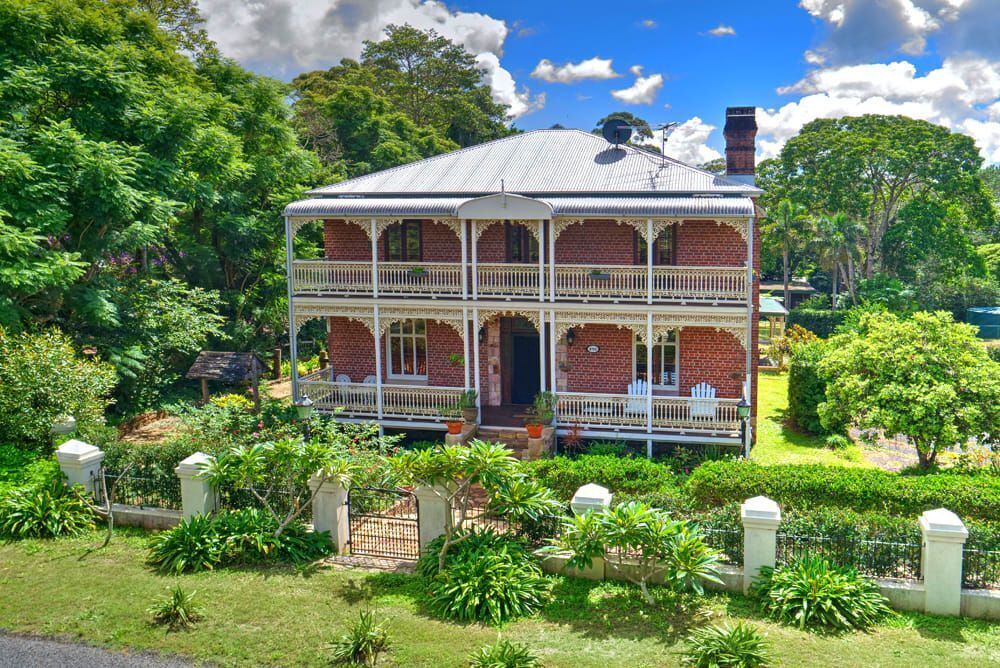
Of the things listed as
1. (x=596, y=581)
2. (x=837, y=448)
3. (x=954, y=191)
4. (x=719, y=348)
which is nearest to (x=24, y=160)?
(x=596, y=581)

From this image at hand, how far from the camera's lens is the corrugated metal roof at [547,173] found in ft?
61.0

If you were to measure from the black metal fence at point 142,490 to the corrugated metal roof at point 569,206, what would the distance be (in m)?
7.85

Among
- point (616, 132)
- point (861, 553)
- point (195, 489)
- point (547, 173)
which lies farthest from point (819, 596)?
point (616, 132)

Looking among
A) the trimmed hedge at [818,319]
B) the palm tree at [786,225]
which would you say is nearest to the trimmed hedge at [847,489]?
the trimmed hedge at [818,319]

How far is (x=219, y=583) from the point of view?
10969 mm

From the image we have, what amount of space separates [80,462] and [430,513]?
6.29 metres

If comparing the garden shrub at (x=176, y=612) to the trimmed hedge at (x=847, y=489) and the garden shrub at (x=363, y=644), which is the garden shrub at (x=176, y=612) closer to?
the garden shrub at (x=363, y=644)

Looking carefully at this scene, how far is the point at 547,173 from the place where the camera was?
20.0 m

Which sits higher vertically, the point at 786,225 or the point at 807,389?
the point at 786,225

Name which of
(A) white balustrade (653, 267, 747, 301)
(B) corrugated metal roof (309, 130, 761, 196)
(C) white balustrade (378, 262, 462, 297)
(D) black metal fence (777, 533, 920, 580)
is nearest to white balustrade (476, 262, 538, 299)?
(C) white balustrade (378, 262, 462, 297)

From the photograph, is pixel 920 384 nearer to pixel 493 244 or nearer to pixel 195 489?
pixel 493 244

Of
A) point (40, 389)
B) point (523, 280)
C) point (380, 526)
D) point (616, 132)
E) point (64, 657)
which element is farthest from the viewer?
point (616, 132)

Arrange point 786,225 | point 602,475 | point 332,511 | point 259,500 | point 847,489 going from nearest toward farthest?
point 847,489
point 332,511
point 259,500
point 602,475
point 786,225

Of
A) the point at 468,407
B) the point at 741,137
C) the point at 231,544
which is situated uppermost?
the point at 741,137
